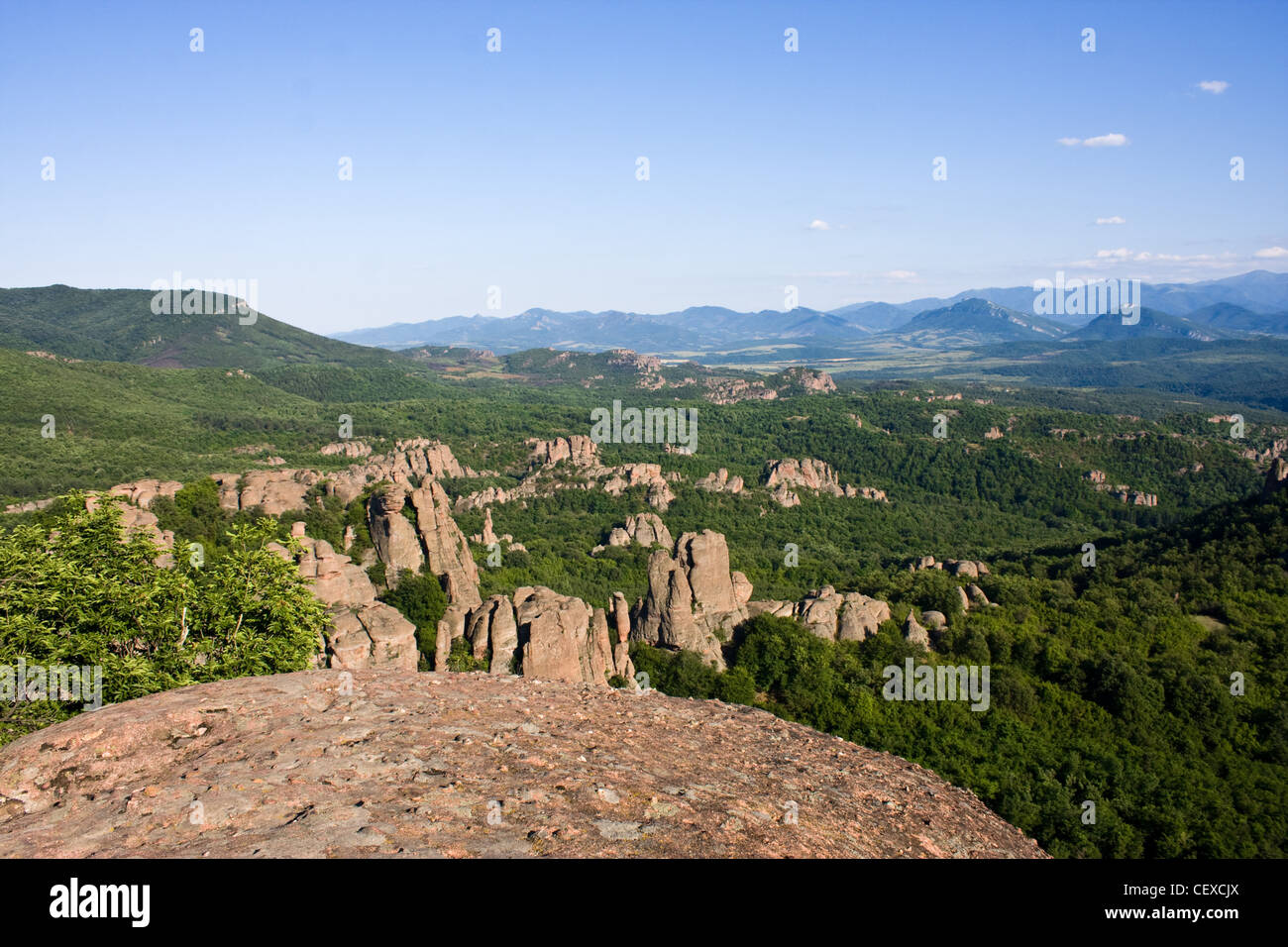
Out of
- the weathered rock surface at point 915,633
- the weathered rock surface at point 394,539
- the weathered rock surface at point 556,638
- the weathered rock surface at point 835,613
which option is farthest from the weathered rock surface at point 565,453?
the weathered rock surface at point 556,638

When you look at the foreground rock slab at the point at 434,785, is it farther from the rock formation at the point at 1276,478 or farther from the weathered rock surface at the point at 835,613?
the rock formation at the point at 1276,478

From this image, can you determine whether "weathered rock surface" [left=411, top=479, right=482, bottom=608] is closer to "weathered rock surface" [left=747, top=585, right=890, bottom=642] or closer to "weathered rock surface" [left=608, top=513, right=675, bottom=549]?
"weathered rock surface" [left=747, top=585, right=890, bottom=642]

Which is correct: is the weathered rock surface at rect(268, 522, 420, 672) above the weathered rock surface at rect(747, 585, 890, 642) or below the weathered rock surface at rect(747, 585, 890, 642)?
above

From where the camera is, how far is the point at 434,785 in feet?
32.1

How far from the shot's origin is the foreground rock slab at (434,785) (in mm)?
8312

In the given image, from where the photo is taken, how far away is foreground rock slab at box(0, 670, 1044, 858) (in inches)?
327

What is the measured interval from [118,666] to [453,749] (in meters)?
8.17

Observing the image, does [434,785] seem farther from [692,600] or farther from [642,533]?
[642,533]

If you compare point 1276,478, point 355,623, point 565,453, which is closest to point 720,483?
point 565,453

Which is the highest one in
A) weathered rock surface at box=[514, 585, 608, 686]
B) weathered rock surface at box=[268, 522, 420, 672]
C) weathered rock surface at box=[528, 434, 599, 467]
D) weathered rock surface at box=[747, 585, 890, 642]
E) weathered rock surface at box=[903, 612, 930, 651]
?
weathered rock surface at box=[528, 434, 599, 467]

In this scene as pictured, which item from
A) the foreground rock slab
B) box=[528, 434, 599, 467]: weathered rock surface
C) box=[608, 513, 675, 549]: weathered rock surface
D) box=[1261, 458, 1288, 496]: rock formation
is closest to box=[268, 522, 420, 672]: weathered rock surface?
the foreground rock slab

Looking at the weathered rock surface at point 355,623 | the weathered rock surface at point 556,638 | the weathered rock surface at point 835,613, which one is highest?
the weathered rock surface at point 355,623

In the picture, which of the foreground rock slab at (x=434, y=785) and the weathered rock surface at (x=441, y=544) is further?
the weathered rock surface at (x=441, y=544)
